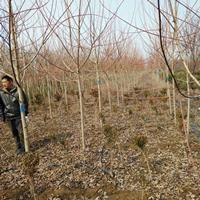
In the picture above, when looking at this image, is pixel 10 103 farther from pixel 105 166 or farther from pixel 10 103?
pixel 105 166

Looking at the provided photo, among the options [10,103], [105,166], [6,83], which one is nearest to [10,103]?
[10,103]

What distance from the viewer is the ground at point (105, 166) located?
3674 mm

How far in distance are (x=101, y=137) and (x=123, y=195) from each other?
297cm

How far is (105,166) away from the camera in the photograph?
4590mm

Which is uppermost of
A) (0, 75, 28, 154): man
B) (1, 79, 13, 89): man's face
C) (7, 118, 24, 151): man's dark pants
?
(1, 79, 13, 89): man's face

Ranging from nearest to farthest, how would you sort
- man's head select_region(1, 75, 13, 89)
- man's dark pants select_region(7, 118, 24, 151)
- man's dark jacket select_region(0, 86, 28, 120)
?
1. man's head select_region(1, 75, 13, 89)
2. man's dark jacket select_region(0, 86, 28, 120)
3. man's dark pants select_region(7, 118, 24, 151)

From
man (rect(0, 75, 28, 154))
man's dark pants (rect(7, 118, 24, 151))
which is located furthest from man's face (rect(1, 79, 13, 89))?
man's dark pants (rect(7, 118, 24, 151))

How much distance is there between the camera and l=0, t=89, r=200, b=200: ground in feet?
12.1

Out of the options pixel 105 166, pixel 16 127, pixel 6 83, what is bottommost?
pixel 105 166

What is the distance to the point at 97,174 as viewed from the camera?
4.28 m

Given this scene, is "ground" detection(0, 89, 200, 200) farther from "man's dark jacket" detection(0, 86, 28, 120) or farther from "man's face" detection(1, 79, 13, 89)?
"man's face" detection(1, 79, 13, 89)

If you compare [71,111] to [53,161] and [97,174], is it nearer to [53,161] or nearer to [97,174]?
[53,161]

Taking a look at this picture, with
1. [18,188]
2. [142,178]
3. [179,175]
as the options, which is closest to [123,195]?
[142,178]

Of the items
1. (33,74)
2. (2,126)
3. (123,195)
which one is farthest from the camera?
(33,74)
